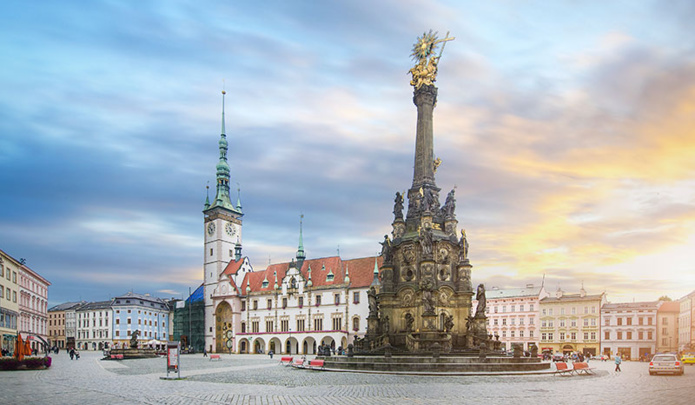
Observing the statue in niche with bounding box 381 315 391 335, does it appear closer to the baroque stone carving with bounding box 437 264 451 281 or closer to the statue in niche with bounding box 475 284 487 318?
the baroque stone carving with bounding box 437 264 451 281

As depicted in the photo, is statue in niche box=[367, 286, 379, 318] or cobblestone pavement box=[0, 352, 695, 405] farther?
statue in niche box=[367, 286, 379, 318]

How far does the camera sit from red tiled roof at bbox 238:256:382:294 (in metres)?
77.2

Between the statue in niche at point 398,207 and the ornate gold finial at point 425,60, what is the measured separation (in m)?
8.78

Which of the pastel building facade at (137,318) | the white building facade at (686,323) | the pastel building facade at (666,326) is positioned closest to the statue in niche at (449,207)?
the white building facade at (686,323)

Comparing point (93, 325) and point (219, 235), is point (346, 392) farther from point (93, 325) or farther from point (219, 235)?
point (93, 325)

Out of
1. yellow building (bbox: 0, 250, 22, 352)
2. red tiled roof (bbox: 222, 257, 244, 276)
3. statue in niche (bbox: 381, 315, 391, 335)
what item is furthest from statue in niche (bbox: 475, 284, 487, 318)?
red tiled roof (bbox: 222, 257, 244, 276)

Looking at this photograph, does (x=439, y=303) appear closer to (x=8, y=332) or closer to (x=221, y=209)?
(x=8, y=332)

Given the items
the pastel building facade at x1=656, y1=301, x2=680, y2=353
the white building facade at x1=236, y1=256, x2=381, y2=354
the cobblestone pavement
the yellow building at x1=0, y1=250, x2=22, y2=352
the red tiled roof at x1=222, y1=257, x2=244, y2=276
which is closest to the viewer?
the cobblestone pavement

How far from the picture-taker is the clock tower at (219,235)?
9381 centimetres

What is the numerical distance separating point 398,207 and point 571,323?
55.7m

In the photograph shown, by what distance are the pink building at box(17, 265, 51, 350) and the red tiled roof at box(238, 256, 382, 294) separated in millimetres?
28774

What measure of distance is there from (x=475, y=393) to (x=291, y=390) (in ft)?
20.7

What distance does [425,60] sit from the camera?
4409 centimetres

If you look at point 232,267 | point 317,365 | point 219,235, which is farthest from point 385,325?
point 219,235
